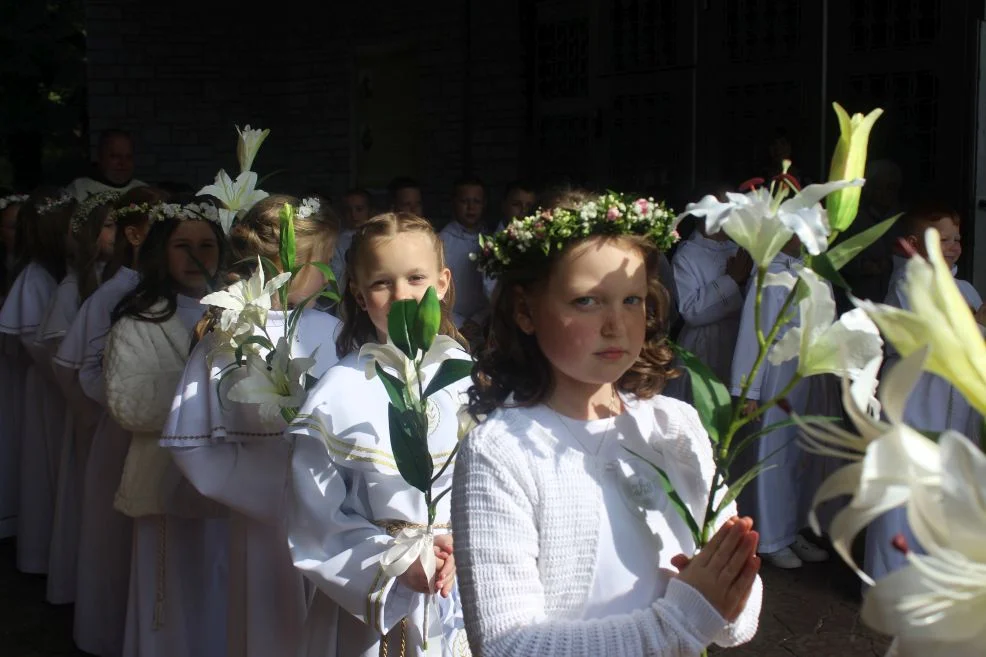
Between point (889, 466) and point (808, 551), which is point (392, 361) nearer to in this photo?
point (889, 466)

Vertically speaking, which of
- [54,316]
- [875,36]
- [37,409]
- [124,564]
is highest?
[875,36]

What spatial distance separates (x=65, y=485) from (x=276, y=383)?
3305mm

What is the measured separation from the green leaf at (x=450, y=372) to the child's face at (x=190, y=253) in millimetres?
1972

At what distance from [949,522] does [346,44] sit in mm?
10524

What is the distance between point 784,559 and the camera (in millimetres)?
6000

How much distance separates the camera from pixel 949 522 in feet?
3.39

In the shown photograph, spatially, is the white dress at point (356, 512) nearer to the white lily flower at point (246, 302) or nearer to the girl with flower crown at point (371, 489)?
the girl with flower crown at point (371, 489)

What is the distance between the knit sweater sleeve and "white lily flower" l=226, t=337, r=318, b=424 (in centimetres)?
109

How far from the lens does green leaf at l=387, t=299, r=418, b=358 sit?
2.49 metres

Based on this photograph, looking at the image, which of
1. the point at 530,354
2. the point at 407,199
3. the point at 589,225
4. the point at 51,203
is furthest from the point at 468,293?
the point at 589,225

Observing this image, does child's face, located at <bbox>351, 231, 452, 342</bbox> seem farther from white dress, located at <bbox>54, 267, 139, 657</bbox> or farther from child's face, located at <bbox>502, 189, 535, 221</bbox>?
child's face, located at <bbox>502, 189, 535, 221</bbox>

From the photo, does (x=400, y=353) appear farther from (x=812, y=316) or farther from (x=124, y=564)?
(x=124, y=564)

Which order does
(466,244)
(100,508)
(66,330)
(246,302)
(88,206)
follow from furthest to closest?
1. (466,244)
2. (88,206)
3. (66,330)
4. (100,508)
5. (246,302)

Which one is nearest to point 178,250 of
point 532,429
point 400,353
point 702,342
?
point 400,353
